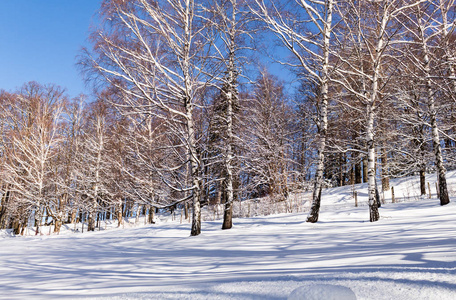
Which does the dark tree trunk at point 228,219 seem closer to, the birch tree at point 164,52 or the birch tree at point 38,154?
the birch tree at point 164,52

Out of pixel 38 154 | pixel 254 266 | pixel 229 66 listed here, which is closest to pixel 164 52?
pixel 229 66

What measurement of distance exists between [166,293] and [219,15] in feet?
29.3

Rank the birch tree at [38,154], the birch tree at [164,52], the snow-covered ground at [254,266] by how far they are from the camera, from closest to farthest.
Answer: the snow-covered ground at [254,266] < the birch tree at [164,52] < the birch tree at [38,154]

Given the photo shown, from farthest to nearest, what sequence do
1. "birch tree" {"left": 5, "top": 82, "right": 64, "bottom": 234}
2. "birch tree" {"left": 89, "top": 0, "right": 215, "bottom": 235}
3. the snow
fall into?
1. "birch tree" {"left": 5, "top": 82, "right": 64, "bottom": 234}
2. "birch tree" {"left": 89, "top": 0, "right": 215, "bottom": 235}
3. the snow

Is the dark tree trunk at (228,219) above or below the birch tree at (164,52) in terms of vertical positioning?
below

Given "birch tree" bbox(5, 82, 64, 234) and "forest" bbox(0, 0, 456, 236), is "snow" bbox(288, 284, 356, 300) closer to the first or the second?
"forest" bbox(0, 0, 456, 236)

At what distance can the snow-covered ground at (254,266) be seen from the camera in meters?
2.79

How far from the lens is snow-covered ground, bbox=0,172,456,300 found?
9.14 feet

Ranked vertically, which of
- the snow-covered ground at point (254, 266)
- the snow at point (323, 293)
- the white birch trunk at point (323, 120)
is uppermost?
the white birch trunk at point (323, 120)

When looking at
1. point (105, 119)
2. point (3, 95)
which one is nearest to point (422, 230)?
point (105, 119)

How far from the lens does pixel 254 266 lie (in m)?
4.41

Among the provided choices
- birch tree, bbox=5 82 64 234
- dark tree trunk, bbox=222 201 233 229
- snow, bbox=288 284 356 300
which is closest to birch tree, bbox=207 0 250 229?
dark tree trunk, bbox=222 201 233 229

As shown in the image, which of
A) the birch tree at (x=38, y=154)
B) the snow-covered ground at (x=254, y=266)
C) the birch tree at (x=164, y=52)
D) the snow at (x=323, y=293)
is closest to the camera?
the snow at (x=323, y=293)

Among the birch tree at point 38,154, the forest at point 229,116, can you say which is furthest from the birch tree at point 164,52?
the birch tree at point 38,154
